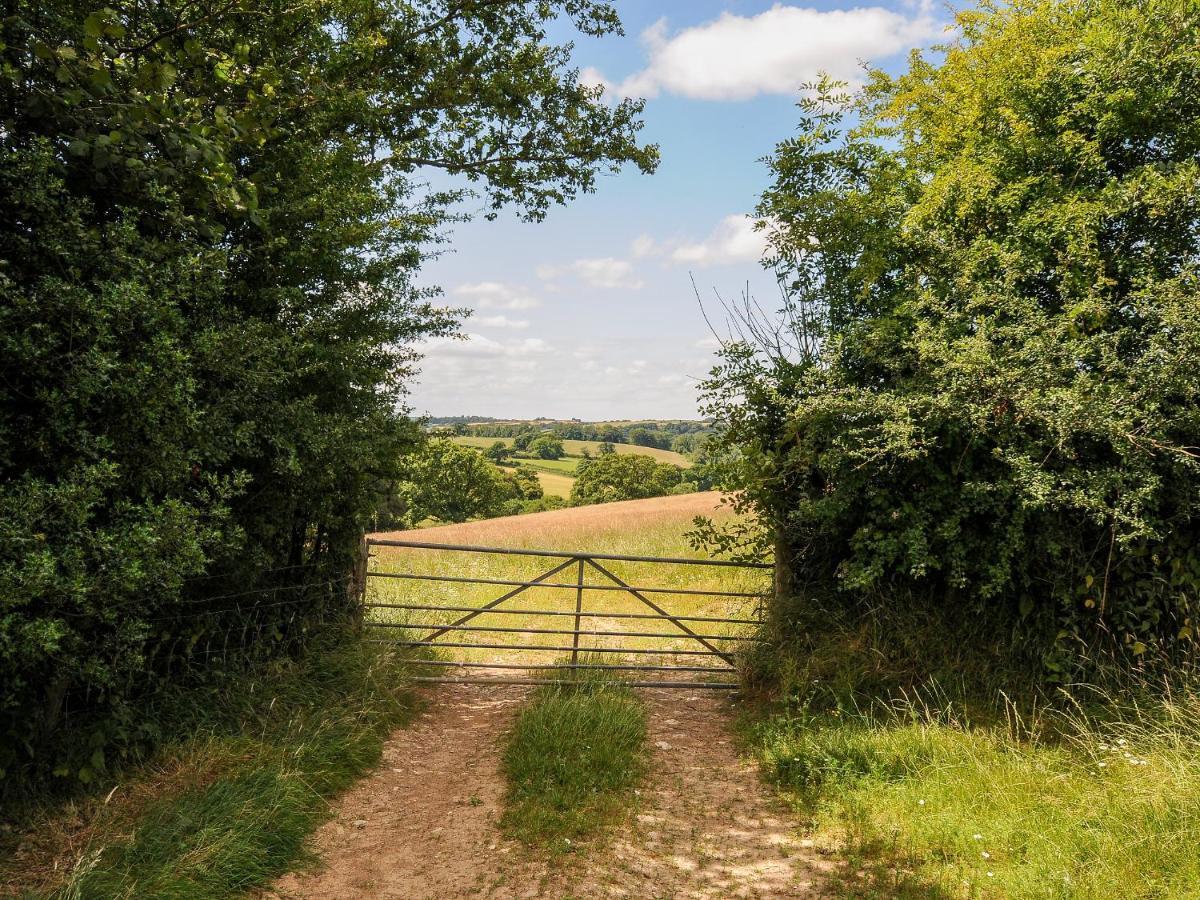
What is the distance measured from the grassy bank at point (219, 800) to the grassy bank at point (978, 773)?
3.56m

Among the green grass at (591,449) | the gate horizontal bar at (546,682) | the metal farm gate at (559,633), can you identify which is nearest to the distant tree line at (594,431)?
the green grass at (591,449)

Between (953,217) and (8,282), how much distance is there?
7.74 m

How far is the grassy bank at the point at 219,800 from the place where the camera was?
12.7 feet

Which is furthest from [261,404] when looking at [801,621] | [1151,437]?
[1151,437]

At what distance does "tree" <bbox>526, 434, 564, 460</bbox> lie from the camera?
9056cm

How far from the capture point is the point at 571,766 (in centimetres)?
560

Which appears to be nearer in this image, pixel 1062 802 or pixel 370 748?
pixel 1062 802

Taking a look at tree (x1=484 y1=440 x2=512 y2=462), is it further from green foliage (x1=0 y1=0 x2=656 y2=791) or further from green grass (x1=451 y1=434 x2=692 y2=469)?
green foliage (x1=0 y1=0 x2=656 y2=791)

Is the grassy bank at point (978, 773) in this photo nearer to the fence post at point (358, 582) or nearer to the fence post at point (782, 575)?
the fence post at point (782, 575)

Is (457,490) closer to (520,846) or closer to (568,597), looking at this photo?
(568,597)

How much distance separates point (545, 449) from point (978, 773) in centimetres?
8647

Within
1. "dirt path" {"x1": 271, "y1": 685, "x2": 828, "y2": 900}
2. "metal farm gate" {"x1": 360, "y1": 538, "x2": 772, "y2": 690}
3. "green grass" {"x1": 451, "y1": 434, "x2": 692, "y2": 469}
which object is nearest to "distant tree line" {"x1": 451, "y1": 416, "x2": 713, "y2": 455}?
"green grass" {"x1": 451, "y1": 434, "x2": 692, "y2": 469}

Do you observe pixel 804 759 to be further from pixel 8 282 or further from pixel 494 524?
pixel 494 524

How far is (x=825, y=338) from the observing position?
7.50m
